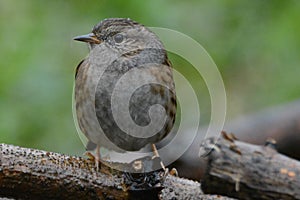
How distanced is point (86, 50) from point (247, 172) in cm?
352

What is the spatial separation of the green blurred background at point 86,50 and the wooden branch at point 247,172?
10.1 ft

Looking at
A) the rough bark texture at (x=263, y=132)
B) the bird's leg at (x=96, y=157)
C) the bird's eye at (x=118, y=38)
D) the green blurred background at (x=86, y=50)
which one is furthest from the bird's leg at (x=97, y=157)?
the green blurred background at (x=86, y=50)

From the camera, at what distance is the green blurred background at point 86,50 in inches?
→ 223

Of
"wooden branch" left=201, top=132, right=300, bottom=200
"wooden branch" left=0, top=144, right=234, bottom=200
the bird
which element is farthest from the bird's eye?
"wooden branch" left=201, top=132, right=300, bottom=200

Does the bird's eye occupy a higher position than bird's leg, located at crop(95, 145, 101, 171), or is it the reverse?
the bird's eye

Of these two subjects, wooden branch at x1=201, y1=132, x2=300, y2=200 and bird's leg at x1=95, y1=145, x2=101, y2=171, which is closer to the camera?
wooden branch at x1=201, y1=132, x2=300, y2=200

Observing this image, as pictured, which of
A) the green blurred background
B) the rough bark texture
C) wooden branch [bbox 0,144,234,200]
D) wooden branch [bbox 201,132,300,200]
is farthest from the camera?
the green blurred background

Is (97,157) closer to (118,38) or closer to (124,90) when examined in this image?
(124,90)

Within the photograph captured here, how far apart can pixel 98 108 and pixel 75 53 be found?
2561mm

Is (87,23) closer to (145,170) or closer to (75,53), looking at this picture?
(75,53)

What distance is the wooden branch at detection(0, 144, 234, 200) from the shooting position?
3.26 m

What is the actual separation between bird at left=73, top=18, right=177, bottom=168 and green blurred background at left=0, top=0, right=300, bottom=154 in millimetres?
1710

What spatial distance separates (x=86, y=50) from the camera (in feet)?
20.0

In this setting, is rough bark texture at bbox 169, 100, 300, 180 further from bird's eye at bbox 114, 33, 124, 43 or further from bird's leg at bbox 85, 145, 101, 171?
bird's leg at bbox 85, 145, 101, 171
